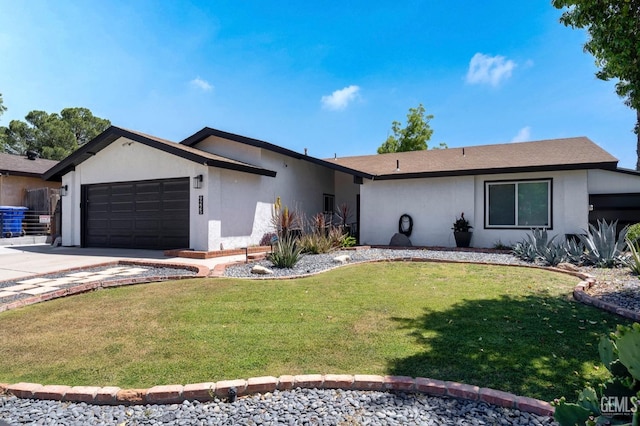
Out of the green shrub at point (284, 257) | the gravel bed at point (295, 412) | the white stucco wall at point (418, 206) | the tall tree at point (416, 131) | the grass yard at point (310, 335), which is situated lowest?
the gravel bed at point (295, 412)

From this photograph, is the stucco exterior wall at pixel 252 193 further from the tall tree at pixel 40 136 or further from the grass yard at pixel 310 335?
the tall tree at pixel 40 136

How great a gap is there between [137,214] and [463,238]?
12006mm

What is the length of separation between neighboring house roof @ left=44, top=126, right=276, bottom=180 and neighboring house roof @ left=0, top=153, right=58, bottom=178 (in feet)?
20.6

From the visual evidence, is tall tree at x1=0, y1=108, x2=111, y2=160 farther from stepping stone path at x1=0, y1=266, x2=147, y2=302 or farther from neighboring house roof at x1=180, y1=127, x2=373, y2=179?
stepping stone path at x1=0, y1=266, x2=147, y2=302

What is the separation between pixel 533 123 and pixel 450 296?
17.5 metres

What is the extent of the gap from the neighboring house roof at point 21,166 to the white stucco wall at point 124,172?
24.0ft

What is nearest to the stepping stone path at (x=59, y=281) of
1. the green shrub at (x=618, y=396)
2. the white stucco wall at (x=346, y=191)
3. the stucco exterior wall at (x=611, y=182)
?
the green shrub at (x=618, y=396)

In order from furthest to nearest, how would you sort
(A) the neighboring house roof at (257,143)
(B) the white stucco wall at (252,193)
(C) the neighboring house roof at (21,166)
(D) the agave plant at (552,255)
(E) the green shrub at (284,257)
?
1. (C) the neighboring house roof at (21,166)
2. (A) the neighboring house roof at (257,143)
3. (B) the white stucco wall at (252,193)
4. (D) the agave plant at (552,255)
5. (E) the green shrub at (284,257)

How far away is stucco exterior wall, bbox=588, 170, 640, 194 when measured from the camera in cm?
1238

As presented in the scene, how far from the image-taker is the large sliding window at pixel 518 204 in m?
11.8

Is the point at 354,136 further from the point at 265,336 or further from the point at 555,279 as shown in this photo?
the point at 265,336

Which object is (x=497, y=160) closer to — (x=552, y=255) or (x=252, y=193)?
(x=552, y=255)

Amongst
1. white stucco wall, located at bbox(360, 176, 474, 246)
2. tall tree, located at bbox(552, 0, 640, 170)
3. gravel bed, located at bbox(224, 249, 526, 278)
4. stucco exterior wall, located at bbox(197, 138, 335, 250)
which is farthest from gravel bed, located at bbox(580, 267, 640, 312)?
stucco exterior wall, located at bbox(197, 138, 335, 250)

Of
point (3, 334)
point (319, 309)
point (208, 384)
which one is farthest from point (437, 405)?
point (3, 334)
